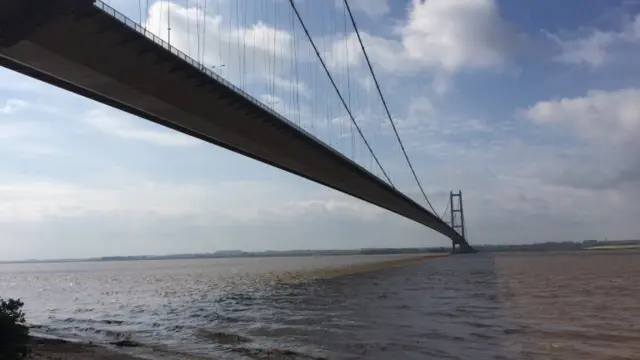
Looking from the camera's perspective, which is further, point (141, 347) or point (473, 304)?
point (473, 304)

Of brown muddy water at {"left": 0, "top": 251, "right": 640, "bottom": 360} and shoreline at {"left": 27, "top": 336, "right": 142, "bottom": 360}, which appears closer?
shoreline at {"left": 27, "top": 336, "right": 142, "bottom": 360}

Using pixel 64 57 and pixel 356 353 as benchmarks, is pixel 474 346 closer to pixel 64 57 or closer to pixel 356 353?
pixel 356 353

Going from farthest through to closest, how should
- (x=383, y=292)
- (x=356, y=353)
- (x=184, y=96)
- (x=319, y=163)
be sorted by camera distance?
(x=319, y=163) < (x=383, y=292) < (x=184, y=96) < (x=356, y=353)

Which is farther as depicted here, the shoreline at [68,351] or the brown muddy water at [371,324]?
the brown muddy water at [371,324]

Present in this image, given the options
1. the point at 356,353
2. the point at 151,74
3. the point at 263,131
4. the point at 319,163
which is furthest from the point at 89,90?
the point at 319,163

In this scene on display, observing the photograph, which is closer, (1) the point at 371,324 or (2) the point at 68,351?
(2) the point at 68,351

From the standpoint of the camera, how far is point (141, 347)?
1567cm

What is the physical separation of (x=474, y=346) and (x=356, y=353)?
3.24 metres

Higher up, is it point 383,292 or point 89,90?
point 89,90

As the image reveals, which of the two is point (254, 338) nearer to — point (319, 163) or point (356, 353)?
Answer: point (356, 353)

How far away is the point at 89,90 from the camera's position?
24844 millimetres

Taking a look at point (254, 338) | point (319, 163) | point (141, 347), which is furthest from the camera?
point (319, 163)

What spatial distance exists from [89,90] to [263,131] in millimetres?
Answer: 13428

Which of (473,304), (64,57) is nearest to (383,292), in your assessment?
(473,304)
